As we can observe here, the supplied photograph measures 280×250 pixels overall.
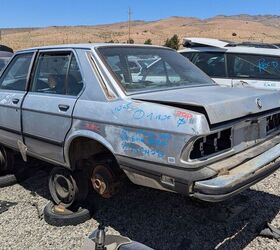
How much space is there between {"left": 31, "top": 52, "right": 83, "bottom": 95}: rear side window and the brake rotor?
77cm

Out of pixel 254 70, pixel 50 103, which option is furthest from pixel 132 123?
pixel 254 70

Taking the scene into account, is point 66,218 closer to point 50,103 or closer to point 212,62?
point 50,103

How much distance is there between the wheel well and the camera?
3.97m

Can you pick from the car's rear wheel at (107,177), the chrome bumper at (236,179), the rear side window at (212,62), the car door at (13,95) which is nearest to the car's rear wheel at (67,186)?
the car's rear wheel at (107,177)

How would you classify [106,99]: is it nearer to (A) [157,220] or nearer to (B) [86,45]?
(B) [86,45]

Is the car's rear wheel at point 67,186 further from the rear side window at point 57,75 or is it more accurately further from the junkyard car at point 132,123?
the rear side window at point 57,75

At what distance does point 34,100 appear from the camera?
4.45 m

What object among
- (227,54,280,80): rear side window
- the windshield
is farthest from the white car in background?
the windshield

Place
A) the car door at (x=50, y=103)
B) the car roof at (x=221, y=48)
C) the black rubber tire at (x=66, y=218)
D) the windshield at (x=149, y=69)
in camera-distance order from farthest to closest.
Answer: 1. the car roof at (x=221, y=48)
2. the black rubber tire at (x=66, y=218)
3. the car door at (x=50, y=103)
4. the windshield at (x=149, y=69)

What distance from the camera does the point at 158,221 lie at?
14.2 feet

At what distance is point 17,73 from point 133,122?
2258 mm

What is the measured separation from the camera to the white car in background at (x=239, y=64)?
8.06 m

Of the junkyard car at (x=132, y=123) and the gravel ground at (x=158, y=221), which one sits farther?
the gravel ground at (x=158, y=221)

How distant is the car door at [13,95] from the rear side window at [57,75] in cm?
21
